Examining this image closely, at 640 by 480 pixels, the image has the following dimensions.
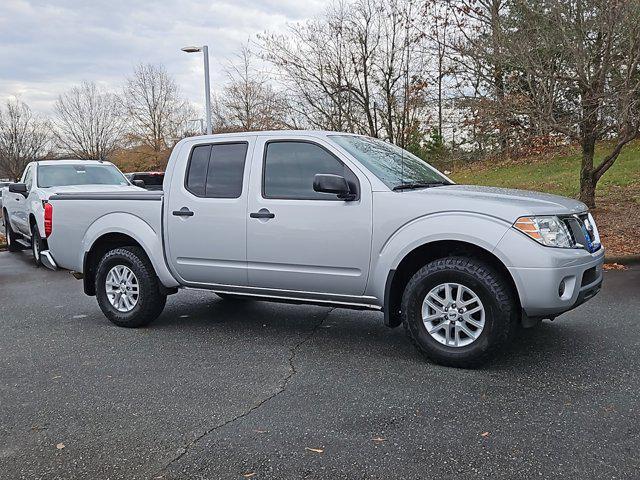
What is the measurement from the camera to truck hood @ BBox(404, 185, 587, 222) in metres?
4.27

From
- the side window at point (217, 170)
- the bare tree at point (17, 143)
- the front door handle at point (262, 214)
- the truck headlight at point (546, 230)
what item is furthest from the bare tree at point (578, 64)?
the bare tree at point (17, 143)

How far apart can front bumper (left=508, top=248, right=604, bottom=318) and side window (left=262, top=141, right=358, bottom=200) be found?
5.30 feet

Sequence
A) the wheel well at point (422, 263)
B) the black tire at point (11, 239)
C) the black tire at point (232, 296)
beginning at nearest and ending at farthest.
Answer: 1. the wheel well at point (422, 263)
2. the black tire at point (232, 296)
3. the black tire at point (11, 239)

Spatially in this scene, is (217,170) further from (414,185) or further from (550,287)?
(550,287)

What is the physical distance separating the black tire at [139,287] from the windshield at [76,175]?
5.26 metres

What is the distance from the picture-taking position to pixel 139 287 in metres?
5.84

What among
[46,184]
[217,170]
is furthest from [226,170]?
[46,184]

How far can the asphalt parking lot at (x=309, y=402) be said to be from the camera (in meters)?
3.08

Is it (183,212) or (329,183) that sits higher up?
(329,183)

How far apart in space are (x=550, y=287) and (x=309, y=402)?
182 centimetres

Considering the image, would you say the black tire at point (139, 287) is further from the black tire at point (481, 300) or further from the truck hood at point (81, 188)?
the truck hood at point (81, 188)

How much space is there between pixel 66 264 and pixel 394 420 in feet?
14.0

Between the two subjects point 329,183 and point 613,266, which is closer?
point 329,183

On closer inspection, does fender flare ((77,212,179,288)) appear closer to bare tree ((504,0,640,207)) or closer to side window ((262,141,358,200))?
side window ((262,141,358,200))
